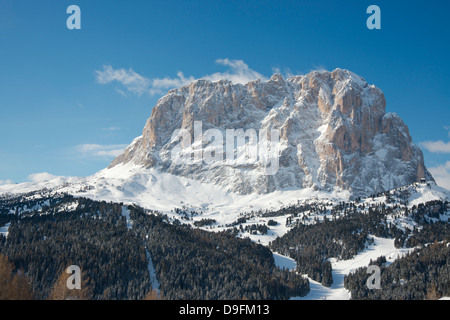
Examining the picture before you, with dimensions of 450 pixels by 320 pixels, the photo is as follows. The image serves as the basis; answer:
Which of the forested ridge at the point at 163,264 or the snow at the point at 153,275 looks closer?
the forested ridge at the point at 163,264

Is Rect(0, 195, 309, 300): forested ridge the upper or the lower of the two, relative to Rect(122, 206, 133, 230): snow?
lower

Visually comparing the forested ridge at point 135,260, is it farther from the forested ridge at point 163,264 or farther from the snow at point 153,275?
the snow at point 153,275

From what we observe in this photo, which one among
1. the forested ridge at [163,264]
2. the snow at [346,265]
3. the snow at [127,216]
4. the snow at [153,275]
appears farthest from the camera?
the snow at [127,216]

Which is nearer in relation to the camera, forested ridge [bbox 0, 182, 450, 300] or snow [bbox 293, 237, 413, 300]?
forested ridge [bbox 0, 182, 450, 300]

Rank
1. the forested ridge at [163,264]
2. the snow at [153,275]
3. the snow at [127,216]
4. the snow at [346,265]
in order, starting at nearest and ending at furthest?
the forested ridge at [163,264]
the snow at [153,275]
the snow at [346,265]
the snow at [127,216]

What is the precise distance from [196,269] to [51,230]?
2846 inches

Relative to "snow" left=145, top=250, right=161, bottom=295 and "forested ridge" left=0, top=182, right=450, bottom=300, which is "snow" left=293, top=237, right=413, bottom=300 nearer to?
"forested ridge" left=0, top=182, right=450, bottom=300

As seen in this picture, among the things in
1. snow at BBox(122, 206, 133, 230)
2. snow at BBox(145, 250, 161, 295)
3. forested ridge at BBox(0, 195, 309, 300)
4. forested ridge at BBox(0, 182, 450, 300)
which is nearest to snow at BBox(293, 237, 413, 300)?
forested ridge at BBox(0, 182, 450, 300)

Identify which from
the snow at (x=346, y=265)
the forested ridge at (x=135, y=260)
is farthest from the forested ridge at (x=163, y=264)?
the snow at (x=346, y=265)

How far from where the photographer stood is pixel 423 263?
146875 mm

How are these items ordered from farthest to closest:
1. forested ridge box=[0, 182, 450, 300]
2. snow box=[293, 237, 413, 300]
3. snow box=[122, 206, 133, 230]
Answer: snow box=[122, 206, 133, 230] < snow box=[293, 237, 413, 300] < forested ridge box=[0, 182, 450, 300]

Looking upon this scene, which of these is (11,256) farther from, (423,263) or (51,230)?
(423,263)
